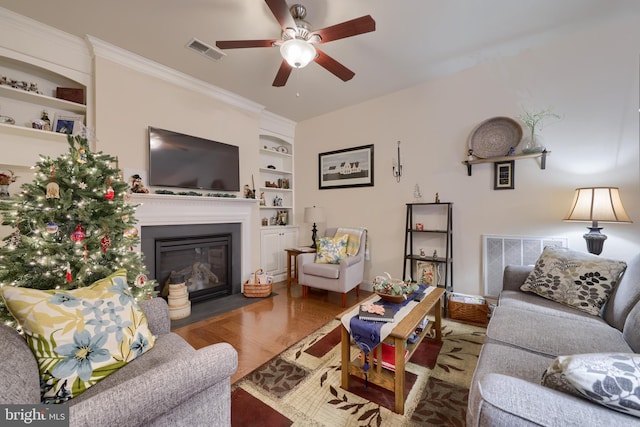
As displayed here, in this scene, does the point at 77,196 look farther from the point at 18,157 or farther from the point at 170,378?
the point at 18,157

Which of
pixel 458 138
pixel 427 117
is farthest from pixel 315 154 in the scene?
pixel 458 138

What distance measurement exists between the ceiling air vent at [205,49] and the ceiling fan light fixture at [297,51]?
1107 millimetres

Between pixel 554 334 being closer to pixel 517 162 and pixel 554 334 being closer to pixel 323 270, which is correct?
pixel 517 162

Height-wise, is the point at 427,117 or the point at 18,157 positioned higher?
the point at 427,117

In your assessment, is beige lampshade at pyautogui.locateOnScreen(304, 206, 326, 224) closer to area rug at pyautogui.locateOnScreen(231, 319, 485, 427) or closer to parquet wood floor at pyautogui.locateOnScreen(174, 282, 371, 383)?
parquet wood floor at pyautogui.locateOnScreen(174, 282, 371, 383)

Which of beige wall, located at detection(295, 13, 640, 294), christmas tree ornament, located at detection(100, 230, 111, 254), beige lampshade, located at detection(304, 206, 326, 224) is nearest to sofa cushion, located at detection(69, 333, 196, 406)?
christmas tree ornament, located at detection(100, 230, 111, 254)

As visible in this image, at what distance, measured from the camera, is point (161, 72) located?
→ 2752 mm

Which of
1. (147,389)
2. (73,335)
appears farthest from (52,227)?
(147,389)

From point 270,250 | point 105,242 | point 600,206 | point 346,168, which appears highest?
point 346,168

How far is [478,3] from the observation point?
1.88 m

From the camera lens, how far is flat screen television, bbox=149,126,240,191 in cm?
271

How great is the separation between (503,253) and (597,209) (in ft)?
2.79

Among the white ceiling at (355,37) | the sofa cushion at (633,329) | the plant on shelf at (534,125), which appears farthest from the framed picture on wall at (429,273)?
the white ceiling at (355,37)

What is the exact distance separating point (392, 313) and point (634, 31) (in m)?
3.00
